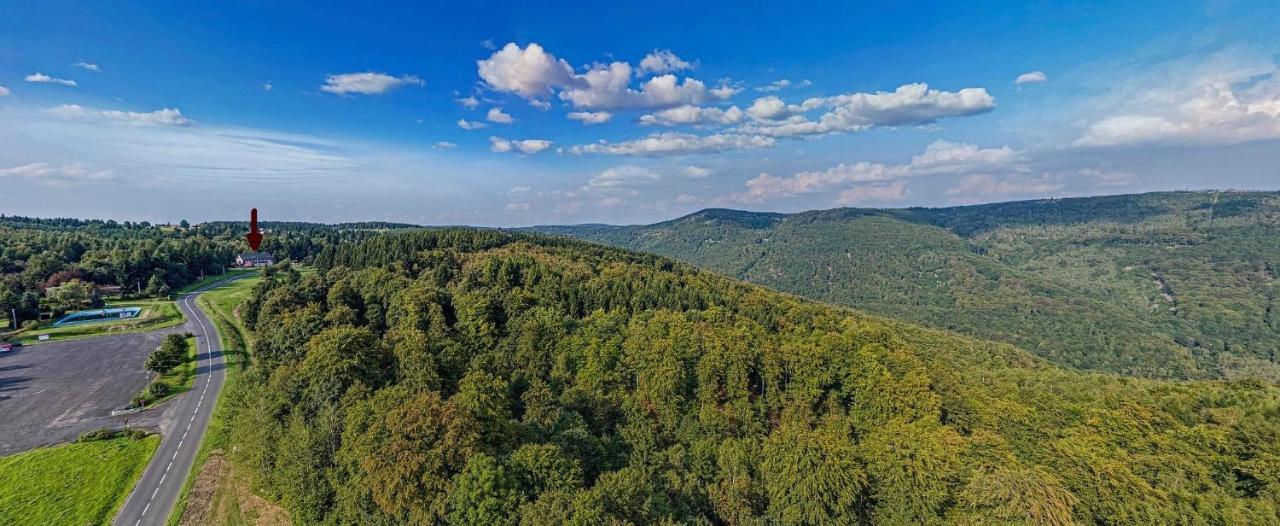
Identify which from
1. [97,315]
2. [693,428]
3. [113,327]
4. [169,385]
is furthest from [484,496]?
[97,315]

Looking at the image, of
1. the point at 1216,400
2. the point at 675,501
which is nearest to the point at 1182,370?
the point at 1216,400

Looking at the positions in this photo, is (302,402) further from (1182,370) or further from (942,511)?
(1182,370)

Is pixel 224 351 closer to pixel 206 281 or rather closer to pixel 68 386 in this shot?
pixel 68 386

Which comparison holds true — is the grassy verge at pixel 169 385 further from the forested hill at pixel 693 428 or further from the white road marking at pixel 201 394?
the forested hill at pixel 693 428

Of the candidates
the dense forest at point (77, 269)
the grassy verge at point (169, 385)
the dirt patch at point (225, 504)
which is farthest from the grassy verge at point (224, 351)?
the dense forest at point (77, 269)

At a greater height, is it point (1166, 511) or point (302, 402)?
point (302, 402)

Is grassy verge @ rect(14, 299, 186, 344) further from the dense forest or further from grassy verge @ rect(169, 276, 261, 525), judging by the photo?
the dense forest

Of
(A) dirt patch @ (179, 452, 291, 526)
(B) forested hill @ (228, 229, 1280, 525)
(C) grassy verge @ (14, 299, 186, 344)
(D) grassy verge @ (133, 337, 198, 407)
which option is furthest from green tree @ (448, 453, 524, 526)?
(C) grassy verge @ (14, 299, 186, 344)
